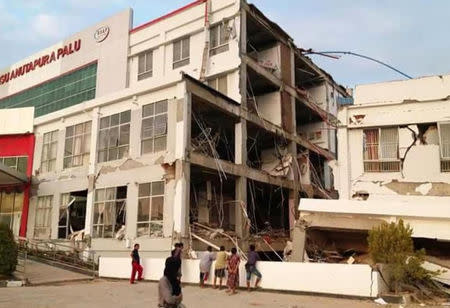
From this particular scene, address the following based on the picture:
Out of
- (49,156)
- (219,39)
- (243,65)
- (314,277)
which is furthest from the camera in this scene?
(49,156)

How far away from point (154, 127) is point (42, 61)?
2260 centimetres

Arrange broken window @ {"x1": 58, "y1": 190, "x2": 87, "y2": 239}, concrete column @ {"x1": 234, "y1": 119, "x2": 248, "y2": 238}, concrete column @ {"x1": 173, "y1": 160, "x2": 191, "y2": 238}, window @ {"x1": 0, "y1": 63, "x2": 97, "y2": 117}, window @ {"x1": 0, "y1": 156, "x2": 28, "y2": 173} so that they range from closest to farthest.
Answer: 1. concrete column @ {"x1": 173, "y1": 160, "x2": 191, "y2": 238}
2. concrete column @ {"x1": 234, "y1": 119, "x2": 248, "y2": 238}
3. broken window @ {"x1": 58, "y1": 190, "x2": 87, "y2": 239}
4. window @ {"x1": 0, "y1": 156, "x2": 28, "y2": 173}
5. window @ {"x1": 0, "y1": 63, "x2": 97, "y2": 117}

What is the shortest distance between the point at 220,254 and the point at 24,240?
13772 millimetres

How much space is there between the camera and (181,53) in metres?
29.3

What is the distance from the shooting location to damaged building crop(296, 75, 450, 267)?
653 inches

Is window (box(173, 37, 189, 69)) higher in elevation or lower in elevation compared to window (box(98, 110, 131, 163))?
higher

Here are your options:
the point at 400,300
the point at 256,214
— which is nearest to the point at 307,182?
the point at 256,214

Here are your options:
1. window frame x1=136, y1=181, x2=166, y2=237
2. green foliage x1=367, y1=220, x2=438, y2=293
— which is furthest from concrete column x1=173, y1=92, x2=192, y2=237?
green foliage x1=367, y1=220, x2=438, y2=293

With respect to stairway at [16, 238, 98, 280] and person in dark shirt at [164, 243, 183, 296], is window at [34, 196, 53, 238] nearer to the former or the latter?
stairway at [16, 238, 98, 280]

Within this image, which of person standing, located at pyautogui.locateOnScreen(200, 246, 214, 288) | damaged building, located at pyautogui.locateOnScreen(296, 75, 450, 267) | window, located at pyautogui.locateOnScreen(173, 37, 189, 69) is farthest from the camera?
window, located at pyautogui.locateOnScreen(173, 37, 189, 69)

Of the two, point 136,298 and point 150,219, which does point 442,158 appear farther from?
point 150,219

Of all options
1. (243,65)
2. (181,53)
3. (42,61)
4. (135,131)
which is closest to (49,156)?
(135,131)

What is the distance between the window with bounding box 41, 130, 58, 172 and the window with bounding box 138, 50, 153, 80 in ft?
23.8

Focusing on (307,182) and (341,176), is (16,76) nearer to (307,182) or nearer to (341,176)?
(307,182)
